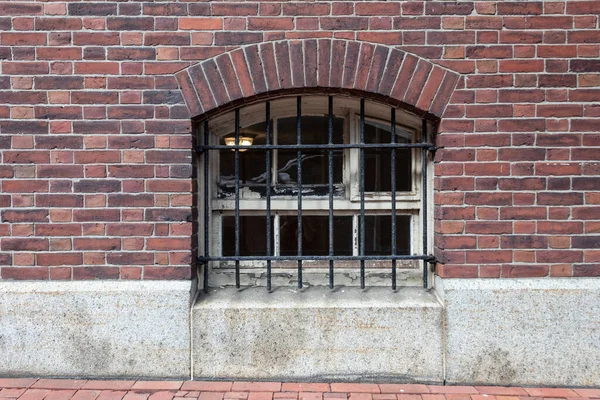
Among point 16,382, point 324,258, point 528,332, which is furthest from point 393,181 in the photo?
point 16,382

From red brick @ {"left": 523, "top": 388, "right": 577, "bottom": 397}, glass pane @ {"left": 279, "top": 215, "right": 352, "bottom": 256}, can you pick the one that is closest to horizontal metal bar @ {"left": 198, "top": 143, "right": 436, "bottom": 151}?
glass pane @ {"left": 279, "top": 215, "right": 352, "bottom": 256}

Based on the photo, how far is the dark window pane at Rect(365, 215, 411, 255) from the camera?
3152mm

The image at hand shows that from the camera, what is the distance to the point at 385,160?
3129 mm

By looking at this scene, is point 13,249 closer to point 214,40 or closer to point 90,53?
point 90,53

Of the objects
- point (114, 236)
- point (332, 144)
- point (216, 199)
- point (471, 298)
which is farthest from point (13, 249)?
point (471, 298)

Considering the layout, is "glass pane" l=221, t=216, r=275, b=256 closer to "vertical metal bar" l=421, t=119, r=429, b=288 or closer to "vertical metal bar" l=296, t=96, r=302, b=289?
"vertical metal bar" l=296, t=96, r=302, b=289

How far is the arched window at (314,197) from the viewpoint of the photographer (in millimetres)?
3064

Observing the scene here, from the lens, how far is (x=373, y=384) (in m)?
2.70

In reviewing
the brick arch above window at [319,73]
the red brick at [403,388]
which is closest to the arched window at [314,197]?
the brick arch above window at [319,73]

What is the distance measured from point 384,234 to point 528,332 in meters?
1.12

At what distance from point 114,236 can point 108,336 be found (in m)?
0.64

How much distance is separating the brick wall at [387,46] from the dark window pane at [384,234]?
47 centimetres

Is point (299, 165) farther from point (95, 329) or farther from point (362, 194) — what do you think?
point (95, 329)

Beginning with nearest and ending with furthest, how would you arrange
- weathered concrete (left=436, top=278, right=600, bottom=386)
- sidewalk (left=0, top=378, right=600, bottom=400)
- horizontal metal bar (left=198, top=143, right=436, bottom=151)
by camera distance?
1. sidewalk (left=0, top=378, right=600, bottom=400)
2. weathered concrete (left=436, top=278, right=600, bottom=386)
3. horizontal metal bar (left=198, top=143, right=436, bottom=151)
